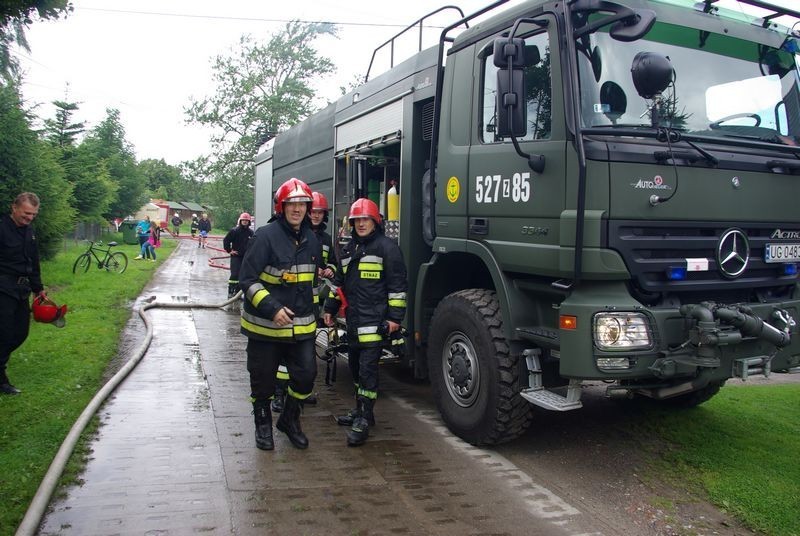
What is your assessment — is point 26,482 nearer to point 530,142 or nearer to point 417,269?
point 417,269

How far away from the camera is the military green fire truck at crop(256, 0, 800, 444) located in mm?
3932

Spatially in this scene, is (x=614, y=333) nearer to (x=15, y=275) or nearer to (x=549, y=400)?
(x=549, y=400)

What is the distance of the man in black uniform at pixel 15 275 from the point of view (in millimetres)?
5699

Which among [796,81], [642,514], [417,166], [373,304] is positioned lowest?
[642,514]

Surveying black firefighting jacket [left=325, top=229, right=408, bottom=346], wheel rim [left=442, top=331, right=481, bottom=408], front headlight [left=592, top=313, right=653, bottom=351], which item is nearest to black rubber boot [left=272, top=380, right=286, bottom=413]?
black firefighting jacket [left=325, top=229, right=408, bottom=346]

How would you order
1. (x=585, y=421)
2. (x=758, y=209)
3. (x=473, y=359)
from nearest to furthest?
(x=758, y=209) < (x=473, y=359) < (x=585, y=421)

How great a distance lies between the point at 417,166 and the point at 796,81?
9.83 ft

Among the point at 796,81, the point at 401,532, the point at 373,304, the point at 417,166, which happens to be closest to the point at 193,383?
the point at 373,304

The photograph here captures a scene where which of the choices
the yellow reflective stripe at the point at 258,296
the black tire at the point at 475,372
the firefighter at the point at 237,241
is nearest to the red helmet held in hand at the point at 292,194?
the yellow reflective stripe at the point at 258,296

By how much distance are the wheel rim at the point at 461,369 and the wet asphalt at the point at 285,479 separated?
0.38 metres

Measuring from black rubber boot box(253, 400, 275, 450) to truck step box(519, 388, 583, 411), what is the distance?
1.87 m

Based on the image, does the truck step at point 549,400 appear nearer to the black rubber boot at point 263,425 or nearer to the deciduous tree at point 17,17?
the black rubber boot at point 263,425

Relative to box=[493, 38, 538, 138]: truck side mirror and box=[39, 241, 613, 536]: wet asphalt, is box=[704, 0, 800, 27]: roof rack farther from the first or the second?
box=[39, 241, 613, 536]: wet asphalt

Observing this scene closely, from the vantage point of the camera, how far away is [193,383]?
6.62 metres
